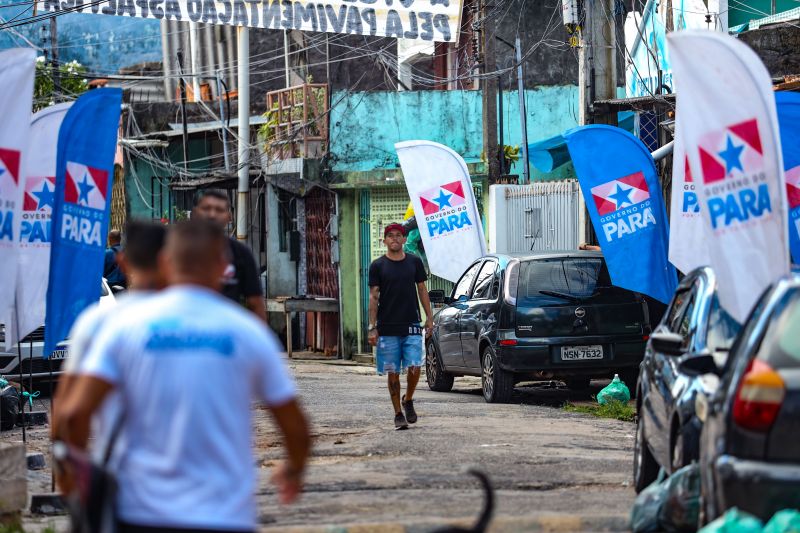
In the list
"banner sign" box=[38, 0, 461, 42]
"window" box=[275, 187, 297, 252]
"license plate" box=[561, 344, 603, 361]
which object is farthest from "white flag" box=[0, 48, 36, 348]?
"window" box=[275, 187, 297, 252]

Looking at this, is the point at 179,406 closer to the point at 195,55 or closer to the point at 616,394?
the point at 616,394

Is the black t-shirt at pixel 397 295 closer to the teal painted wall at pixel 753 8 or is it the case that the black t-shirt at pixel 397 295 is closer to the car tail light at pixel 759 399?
the car tail light at pixel 759 399

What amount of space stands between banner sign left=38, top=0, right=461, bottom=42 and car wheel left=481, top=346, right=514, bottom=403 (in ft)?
20.7

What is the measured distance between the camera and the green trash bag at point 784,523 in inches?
229

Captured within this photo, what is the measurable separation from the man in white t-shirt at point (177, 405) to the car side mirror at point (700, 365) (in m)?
3.18

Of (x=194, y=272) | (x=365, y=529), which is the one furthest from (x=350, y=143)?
(x=194, y=272)

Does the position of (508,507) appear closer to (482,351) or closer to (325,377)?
(482,351)

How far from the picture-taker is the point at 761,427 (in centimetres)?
608

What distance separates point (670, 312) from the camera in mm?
9508

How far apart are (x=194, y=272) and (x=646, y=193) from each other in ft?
32.4

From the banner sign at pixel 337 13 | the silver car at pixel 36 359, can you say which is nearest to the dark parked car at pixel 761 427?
the silver car at pixel 36 359

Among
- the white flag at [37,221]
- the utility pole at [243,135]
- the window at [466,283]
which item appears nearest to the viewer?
the white flag at [37,221]

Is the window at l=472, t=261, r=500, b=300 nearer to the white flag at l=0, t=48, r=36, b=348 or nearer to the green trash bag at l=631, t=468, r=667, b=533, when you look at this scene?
the white flag at l=0, t=48, r=36, b=348

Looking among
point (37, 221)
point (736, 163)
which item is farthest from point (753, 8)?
point (736, 163)
